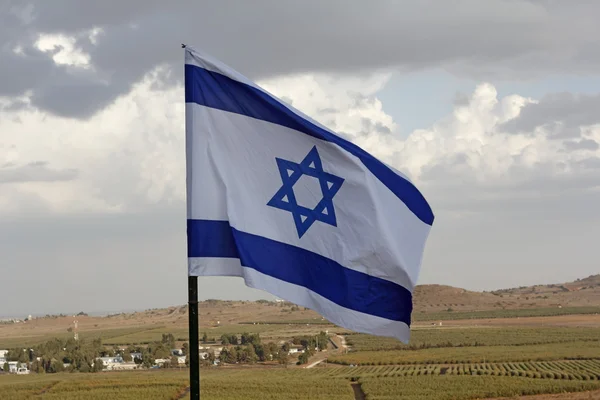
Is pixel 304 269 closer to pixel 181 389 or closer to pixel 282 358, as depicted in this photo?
pixel 181 389

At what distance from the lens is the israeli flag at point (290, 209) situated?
22.6ft

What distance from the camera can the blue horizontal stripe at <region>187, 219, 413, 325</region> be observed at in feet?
22.5

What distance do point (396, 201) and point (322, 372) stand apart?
76.4 meters

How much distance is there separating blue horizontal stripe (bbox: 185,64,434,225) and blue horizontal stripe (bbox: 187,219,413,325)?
84cm

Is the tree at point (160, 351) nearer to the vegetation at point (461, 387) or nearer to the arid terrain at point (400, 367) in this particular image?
the arid terrain at point (400, 367)

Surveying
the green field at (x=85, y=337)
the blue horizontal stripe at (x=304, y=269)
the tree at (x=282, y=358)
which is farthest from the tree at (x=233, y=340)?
the blue horizontal stripe at (x=304, y=269)

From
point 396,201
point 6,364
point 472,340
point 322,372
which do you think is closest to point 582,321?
point 472,340

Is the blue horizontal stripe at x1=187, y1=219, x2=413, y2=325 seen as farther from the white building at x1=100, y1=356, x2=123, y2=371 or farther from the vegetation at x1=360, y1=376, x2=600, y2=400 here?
the white building at x1=100, y1=356, x2=123, y2=371

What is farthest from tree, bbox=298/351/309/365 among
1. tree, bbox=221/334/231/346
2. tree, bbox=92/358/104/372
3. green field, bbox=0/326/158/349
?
green field, bbox=0/326/158/349

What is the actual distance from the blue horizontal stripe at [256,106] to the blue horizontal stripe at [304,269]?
Answer: 2.74 feet

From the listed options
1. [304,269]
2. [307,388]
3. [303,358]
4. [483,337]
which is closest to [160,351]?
[303,358]

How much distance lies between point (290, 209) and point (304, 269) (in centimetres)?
51

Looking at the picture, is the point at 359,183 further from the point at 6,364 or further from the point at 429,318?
the point at 429,318

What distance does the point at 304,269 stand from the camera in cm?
717
